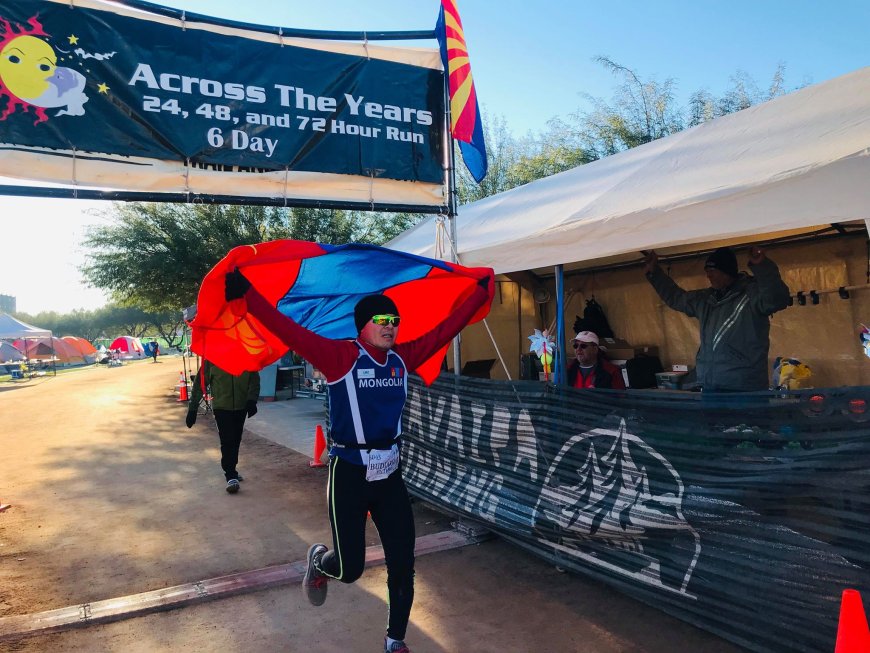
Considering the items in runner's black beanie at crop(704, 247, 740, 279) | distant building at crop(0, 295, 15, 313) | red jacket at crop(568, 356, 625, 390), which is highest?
distant building at crop(0, 295, 15, 313)

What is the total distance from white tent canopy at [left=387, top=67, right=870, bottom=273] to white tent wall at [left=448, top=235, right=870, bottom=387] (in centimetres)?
188

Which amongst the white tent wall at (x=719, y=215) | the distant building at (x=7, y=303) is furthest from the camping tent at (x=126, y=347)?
the distant building at (x=7, y=303)

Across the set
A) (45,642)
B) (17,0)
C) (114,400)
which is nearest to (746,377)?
(45,642)

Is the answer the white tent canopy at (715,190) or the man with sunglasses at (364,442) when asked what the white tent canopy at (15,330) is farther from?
the man with sunglasses at (364,442)

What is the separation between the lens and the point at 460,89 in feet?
Answer: 22.5

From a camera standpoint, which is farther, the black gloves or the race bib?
the race bib

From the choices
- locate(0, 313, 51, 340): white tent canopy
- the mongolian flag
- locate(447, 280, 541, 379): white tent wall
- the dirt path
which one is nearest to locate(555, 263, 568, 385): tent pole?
the mongolian flag

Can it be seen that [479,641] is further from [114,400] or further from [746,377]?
[114,400]

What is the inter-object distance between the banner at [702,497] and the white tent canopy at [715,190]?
3.76 ft

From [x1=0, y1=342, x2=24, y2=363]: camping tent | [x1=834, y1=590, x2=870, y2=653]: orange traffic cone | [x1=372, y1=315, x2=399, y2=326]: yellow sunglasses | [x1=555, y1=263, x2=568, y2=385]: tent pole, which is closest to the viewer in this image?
[x1=834, y1=590, x2=870, y2=653]: orange traffic cone

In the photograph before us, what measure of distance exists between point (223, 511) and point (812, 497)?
19.7ft

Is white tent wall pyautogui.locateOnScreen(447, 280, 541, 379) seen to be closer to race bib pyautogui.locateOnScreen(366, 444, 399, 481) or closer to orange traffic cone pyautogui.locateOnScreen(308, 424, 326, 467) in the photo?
orange traffic cone pyautogui.locateOnScreen(308, 424, 326, 467)

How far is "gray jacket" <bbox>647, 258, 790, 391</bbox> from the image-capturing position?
461 cm

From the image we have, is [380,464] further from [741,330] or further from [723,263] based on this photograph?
[723,263]
